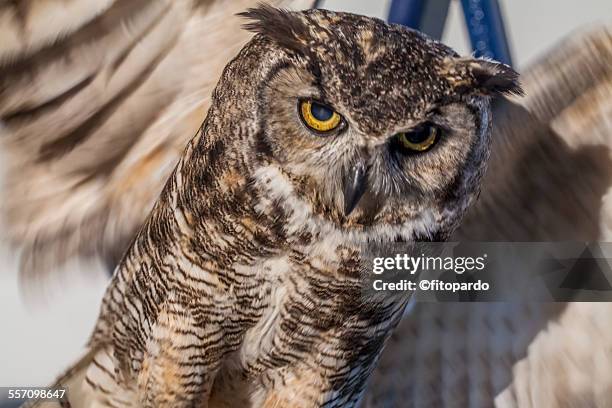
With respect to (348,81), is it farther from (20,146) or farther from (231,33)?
(20,146)

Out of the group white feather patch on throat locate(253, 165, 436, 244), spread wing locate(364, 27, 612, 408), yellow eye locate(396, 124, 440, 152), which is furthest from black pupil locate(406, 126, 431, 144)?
spread wing locate(364, 27, 612, 408)

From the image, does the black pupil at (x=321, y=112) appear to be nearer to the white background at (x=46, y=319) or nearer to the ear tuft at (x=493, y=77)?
the ear tuft at (x=493, y=77)

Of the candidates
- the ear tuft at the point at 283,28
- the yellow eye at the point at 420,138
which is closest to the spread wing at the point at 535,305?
the yellow eye at the point at 420,138

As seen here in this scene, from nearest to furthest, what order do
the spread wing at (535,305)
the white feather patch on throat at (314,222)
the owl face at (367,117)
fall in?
1. the owl face at (367,117)
2. the white feather patch on throat at (314,222)
3. the spread wing at (535,305)

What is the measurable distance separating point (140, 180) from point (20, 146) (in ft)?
0.72

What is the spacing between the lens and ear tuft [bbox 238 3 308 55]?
2.81 ft

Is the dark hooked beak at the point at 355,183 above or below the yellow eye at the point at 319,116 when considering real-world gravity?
below

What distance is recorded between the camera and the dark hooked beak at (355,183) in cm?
85

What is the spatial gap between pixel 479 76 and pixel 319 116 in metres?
0.21

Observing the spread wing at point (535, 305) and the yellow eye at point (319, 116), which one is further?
the spread wing at point (535, 305)

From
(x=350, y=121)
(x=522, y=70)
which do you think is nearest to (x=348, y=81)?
(x=350, y=121)

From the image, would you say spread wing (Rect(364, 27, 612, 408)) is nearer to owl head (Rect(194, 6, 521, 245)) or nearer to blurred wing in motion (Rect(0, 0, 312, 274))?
owl head (Rect(194, 6, 521, 245))

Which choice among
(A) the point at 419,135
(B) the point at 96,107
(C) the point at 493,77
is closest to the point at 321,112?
(A) the point at 419,135

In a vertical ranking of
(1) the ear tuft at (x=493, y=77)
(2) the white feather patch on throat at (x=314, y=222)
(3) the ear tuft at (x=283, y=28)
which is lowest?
(2) the white feather patch on throat at (x=314, y=222)
